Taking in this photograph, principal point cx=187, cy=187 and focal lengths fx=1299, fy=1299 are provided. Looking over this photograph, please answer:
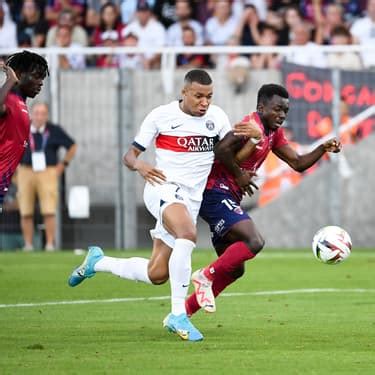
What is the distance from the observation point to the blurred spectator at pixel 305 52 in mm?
22953

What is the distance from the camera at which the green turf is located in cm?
880

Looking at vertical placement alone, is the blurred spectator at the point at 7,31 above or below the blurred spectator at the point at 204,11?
below

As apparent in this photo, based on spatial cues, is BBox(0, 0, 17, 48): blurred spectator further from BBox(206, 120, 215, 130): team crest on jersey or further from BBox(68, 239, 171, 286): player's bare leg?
BBox(206, 120, 215, 130): team crest on jersey

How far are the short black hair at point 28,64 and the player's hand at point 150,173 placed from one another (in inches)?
44.6

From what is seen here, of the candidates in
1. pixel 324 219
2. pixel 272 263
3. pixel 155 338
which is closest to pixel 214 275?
pixel 155 338

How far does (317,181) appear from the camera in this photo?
23359 mm

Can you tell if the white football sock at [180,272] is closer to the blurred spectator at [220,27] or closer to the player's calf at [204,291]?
the player's calf at [204,291]

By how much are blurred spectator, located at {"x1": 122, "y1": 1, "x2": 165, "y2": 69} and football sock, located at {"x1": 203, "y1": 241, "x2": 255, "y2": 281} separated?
12.7 metres

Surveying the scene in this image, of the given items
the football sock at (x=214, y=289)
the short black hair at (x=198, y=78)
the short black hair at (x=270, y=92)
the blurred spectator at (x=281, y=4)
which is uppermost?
the short black hair at (x=198, y=78)

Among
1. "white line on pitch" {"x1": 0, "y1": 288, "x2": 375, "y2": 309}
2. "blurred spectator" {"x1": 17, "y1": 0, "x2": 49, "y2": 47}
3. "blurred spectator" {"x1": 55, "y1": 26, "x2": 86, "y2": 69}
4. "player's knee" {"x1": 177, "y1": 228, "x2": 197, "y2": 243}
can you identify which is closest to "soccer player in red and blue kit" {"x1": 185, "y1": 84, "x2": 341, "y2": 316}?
"player's knee" {"x1": 177, "y1": 228, "x2": 197, "y2": 243}

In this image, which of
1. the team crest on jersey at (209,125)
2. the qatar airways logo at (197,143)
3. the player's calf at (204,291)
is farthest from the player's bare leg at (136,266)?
the team crest on jersey at (209,125)

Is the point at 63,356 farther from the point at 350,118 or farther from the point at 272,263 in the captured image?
the point at 350,118

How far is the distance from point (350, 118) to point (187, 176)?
12.5 metres

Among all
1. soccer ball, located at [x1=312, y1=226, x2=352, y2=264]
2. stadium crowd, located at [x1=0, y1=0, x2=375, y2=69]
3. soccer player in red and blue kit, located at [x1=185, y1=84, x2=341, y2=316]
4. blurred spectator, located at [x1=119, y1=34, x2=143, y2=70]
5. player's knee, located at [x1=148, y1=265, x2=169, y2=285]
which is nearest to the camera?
player's knee, located at [x1=148, y1=265, x2=169, y2=285]
